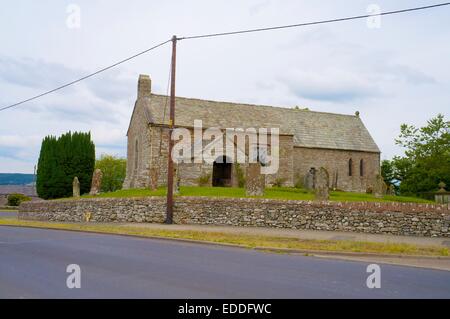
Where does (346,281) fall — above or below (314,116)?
below

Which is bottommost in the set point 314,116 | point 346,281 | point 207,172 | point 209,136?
point 346,281

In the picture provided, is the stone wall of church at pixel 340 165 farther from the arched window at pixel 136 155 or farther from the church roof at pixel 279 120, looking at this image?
the arched window at pixel 136 155

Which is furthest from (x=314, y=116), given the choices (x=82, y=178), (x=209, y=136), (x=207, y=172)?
(x=82, y=178)

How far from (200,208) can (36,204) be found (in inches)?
700

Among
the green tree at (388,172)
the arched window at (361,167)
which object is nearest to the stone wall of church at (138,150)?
the arched window at (361,167)

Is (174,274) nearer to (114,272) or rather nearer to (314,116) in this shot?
(114,272)

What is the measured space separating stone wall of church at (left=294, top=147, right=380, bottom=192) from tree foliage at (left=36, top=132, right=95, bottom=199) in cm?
1884

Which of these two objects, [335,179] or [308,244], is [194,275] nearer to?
[308,244]

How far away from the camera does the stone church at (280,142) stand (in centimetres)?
3794

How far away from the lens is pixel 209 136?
1531 inches

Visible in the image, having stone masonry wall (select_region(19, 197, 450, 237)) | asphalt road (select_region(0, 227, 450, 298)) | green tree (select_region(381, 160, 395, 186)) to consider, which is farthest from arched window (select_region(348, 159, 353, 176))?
asphalt road (select_region(0, 227, 450, 298))

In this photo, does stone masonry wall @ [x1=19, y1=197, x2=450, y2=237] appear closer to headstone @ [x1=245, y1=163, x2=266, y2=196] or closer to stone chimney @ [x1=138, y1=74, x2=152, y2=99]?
headstone @ [x1=245, y1=163, x2=266, y2=196]

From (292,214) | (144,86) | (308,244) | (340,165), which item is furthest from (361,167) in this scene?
(308,244)

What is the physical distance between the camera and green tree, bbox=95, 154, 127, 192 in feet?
270
